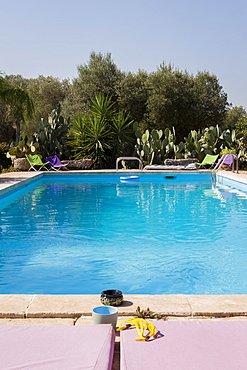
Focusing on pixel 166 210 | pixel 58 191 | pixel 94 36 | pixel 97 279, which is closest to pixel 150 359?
pixel 97 279

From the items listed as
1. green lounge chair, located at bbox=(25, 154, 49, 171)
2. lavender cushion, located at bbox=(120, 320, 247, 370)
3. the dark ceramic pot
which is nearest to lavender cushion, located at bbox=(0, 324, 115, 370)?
lavender cushion, located at bbox=(120, 320, 247, 370)

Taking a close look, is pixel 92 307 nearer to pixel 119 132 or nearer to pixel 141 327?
pixel 141 327

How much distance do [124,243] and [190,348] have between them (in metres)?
3.85

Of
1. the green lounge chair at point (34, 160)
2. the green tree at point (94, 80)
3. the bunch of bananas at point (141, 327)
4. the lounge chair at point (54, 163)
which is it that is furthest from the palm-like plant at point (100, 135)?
the bunch of bananas at point (141, 327)

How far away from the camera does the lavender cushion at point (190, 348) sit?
6.52 ft

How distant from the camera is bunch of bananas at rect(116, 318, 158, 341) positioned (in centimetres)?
229

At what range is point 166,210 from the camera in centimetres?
852

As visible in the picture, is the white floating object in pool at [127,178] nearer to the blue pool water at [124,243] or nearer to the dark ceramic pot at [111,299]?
the blue pool water at [124,243]

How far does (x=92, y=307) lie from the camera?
9.42 feet

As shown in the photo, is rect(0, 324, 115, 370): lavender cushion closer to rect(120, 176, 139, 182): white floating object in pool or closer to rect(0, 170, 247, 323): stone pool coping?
rect(0, 170, 247, 323): stone pool coping

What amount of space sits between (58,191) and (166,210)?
4.21 metres

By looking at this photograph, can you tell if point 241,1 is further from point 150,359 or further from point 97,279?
point 150,359

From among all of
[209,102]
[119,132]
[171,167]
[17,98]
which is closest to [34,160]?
[17,98]

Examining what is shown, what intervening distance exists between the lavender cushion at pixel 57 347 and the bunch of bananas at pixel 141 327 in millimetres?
144
